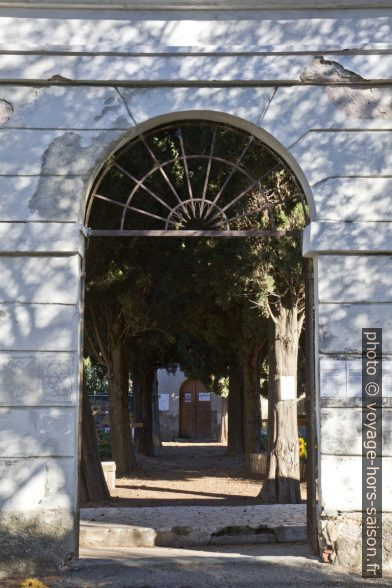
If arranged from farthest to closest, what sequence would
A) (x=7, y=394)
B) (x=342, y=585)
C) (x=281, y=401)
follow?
(x=281, y=401)
(x=7, y=394)
(x=342, y=585)

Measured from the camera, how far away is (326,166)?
24.5 ft

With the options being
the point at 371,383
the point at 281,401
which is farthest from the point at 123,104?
the point at 281,401

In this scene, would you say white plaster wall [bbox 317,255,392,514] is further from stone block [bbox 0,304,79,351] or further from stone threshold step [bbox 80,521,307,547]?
stone threshold step [bbox 80,521,307,547]

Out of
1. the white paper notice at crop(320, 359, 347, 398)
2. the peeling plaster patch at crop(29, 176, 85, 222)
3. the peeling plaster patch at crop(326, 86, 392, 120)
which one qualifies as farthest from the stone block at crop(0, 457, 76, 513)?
A: the peeling plaster patch at crop(326, 86, 392, 120)

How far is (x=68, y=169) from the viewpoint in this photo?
749cm

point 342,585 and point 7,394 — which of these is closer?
point 342,585

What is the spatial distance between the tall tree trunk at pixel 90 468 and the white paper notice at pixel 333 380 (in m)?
6.57

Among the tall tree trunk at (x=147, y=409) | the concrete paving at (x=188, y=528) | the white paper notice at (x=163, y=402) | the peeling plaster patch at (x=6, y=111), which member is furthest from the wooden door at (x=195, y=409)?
the peeling plaster patch at (x=6, y=111)

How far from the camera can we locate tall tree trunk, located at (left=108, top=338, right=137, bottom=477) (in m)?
18.5

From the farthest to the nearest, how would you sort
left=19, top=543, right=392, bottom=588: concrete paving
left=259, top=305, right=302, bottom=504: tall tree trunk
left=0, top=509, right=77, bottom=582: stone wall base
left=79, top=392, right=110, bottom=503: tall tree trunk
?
left=259, top=305, right=302, bottom=504: tall tree trunk, left=79, top=392, right=110, bottom=503: tall tree trunk, left=0, top=509, right=77, bottom=582: stone wall base, left=19, top=543, right=392, bottom=588: concrete paving

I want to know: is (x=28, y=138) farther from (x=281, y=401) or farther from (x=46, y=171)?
(x=281, y=401)

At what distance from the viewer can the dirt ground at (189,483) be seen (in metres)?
14.6

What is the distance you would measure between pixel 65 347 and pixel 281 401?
702 cm

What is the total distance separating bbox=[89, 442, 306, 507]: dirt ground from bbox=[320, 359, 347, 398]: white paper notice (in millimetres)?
7025
